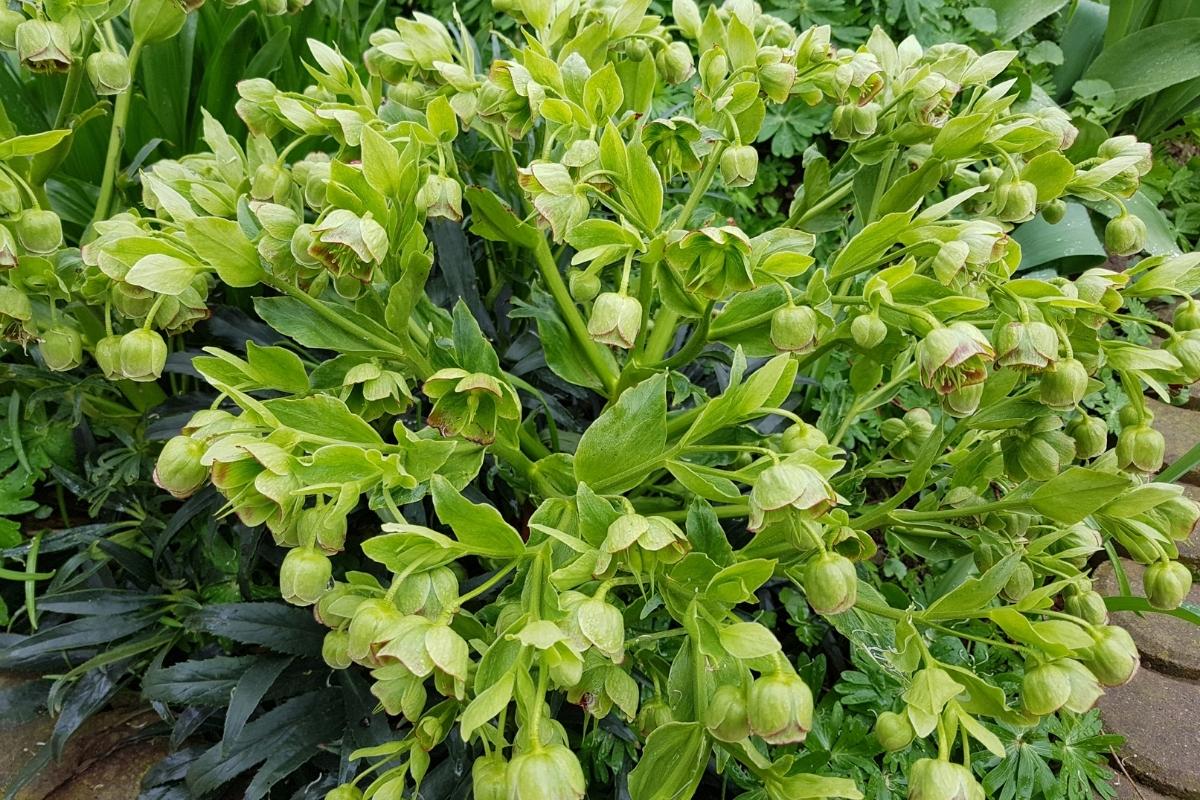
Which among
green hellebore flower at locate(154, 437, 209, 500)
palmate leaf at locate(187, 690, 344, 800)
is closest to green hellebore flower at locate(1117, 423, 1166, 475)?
green hellebore flower at locate(154, 437, 209, 500)

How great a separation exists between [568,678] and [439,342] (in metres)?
0.38

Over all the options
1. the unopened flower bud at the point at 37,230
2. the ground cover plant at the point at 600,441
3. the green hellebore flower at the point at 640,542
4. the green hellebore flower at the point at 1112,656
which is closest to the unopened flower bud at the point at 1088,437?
the ground cover plant at the point at 600,441

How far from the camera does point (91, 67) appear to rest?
3.48 ft

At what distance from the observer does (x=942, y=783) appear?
2.30 feet

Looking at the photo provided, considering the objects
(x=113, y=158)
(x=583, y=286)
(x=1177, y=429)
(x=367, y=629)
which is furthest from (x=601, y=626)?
(x=1177, y=429)

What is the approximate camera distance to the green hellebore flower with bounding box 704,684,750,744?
0.71 metres

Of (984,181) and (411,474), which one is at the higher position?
(984,181)

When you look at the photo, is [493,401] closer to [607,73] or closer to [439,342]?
[439,342]

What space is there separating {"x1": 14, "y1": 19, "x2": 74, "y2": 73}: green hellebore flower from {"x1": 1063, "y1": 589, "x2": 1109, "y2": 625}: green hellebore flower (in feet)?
4.01

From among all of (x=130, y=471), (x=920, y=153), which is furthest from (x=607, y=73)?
(x=130, y=471)

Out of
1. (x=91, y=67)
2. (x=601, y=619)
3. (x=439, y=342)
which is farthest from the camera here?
(x=91, y=67)

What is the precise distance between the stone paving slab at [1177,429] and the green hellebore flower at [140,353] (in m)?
1.73

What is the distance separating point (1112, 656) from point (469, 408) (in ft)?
1.92

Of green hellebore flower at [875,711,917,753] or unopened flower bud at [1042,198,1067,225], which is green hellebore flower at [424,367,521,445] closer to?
green hellebore flower at [875,711,917,753]
